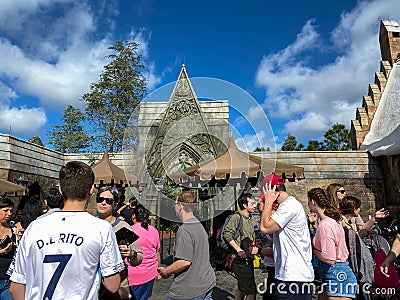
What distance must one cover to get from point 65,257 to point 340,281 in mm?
2584

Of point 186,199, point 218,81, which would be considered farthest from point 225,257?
point 186,199

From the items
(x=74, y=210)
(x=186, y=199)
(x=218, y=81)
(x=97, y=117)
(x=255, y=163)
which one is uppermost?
(x=97, y=117)

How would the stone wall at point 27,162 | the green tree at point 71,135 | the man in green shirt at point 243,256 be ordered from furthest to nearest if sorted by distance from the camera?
the green tree at point 71,135 < the stone wall at point 27,162 < the man in green shirt at point 243,256

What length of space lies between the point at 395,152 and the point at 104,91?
18.7m

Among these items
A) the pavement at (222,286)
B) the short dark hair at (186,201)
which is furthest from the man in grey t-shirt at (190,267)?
the pavement at (222,286)

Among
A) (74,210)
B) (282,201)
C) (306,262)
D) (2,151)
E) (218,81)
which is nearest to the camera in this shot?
(74,210)

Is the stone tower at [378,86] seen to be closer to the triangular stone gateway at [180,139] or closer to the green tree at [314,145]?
the triangular stone gateway at [180,139]

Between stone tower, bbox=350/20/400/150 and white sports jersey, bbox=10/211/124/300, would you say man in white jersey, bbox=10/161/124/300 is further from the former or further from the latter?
stone tower, bbox=350/20/400/150

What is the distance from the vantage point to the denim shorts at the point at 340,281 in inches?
121

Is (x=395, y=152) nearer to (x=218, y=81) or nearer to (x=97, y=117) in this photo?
(x=218, y=81)

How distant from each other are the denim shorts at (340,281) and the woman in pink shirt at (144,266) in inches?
77.3

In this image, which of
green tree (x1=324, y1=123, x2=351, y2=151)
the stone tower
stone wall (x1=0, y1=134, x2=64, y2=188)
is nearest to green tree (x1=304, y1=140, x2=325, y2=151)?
green tree (x1=324, y1=123, x2=351, y2=151)

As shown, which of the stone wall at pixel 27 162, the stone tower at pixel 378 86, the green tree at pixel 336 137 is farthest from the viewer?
the green tree at pixel 336 137

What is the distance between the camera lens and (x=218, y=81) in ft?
18.5
